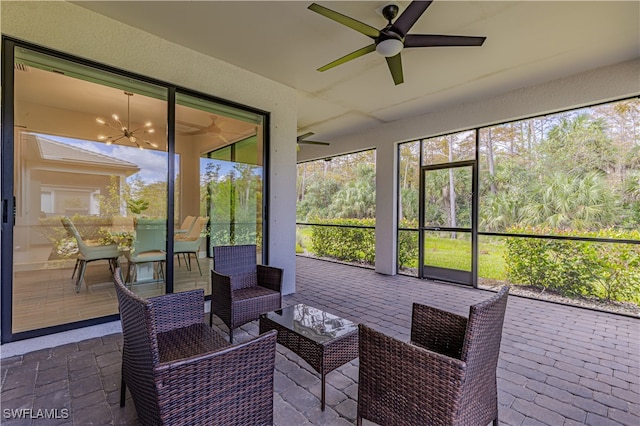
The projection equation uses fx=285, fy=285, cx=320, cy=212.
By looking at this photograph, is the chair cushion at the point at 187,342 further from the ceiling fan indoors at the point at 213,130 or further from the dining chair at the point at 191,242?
the ceiling fan indoors at the point at 213,130

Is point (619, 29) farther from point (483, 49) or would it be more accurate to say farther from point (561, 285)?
point (561, 285)

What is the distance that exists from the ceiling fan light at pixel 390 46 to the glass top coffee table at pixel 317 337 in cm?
251

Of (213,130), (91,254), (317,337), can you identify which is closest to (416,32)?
(213,130)

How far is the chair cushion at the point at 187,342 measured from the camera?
5.67ft

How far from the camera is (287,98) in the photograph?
4.47 metres

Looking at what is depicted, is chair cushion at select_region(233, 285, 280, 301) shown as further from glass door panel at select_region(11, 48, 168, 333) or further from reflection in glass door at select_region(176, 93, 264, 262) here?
glass door panel at select_region(11, 48, 168, 333)

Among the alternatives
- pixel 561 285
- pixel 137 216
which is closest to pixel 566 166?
pixel 561 285

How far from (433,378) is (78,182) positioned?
7010 millimetres

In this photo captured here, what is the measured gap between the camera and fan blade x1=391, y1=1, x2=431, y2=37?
218cm

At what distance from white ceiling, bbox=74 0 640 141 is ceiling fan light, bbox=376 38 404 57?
372mm

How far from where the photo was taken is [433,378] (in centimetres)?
127

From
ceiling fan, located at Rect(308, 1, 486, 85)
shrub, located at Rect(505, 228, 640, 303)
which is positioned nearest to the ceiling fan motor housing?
ceiling fan, located at Rect(308, 1, 486, 85)

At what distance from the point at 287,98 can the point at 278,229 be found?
2.06 metres

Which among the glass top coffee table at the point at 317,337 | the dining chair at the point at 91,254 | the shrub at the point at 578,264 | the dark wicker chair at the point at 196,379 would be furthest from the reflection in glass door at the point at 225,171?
the shrub at the point at 578,264
